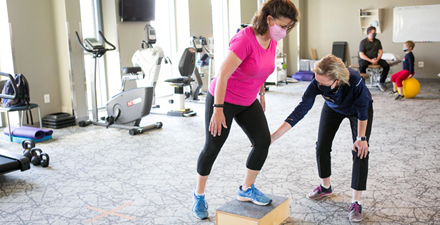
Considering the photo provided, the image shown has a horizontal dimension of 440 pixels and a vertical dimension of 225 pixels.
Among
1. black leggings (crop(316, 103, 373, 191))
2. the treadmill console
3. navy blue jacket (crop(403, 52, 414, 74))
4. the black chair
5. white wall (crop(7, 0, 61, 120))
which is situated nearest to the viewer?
black leggings (crop(316, 103, 373, 191))

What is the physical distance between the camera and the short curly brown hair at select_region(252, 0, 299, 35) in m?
2.21

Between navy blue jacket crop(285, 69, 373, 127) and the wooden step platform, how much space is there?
1.86 feet

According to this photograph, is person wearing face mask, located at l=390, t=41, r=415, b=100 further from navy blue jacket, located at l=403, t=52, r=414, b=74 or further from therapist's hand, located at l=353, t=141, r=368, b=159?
therapist's hand, located at l=353, t=141, r=368, b=159

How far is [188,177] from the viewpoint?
3500 millimetres

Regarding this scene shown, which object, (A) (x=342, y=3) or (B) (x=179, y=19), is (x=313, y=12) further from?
(B) (x=179, y=19)

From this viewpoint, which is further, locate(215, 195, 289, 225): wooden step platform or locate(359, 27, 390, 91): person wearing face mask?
locate(359, 27, 390, 91): person wearing face mask

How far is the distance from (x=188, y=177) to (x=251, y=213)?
1223 millimetres

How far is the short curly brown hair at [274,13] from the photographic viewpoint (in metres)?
2.21

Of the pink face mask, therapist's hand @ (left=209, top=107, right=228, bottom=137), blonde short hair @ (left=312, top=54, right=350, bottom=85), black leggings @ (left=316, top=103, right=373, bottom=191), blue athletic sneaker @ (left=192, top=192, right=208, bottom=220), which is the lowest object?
blue athletic sneaker @ (left=192, top=192, right=208, bottom=220)

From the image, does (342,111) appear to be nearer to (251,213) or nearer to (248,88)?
(248,88)

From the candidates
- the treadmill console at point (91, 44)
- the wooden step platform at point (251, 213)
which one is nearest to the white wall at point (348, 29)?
the treadmill console at point (91, 44)

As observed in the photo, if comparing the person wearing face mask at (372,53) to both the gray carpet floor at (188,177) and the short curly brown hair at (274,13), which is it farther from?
the short curly brown hair at (274,13)

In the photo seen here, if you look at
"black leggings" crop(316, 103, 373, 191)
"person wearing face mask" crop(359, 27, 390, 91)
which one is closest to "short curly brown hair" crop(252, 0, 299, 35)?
"black leggings" crop(316, 103, 373, 191)

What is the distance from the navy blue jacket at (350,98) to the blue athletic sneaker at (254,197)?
0.51 meters
